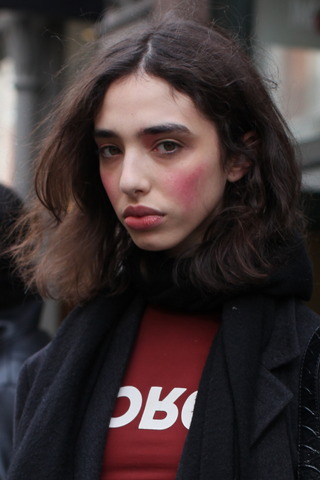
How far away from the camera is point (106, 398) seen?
166cm

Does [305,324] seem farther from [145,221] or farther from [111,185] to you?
[111,185]

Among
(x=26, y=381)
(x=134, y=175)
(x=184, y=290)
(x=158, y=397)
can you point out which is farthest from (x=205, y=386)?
(x=26, y=381)

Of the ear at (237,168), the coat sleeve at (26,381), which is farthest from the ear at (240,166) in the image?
the coat sleeve at (26,381)

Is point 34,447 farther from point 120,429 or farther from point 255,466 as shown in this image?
point 255,466

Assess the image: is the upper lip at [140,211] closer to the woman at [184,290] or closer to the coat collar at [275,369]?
the woman at [184,290]

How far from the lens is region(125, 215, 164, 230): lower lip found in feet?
5.21

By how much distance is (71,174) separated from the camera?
1.90 meters

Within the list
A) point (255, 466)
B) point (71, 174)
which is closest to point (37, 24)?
point (71, 174)

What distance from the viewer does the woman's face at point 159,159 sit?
155cm

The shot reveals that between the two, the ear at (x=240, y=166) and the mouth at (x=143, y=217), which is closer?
the mouth at (x=143, y=217)

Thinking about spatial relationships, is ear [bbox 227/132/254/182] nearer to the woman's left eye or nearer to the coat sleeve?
the woman's left eye

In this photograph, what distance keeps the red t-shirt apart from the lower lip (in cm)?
34

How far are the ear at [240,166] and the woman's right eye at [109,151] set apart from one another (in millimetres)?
337

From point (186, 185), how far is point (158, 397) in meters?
0.60
